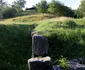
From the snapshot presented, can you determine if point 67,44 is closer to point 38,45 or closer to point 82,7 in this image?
point 38,45

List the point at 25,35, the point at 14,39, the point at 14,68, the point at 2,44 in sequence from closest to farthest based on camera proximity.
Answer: the point at 14,68
the point at 2,44
the point at 14,39
the point at 25,35

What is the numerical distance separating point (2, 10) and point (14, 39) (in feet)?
117

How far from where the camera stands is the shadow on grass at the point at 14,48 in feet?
39.8

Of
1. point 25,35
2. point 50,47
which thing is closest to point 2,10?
point 25,35

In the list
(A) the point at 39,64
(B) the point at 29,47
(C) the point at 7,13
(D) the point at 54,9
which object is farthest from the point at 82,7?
(A) the point at 39,64

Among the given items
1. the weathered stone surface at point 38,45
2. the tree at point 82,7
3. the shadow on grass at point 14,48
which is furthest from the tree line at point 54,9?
the weathered stone surface at point 38,45

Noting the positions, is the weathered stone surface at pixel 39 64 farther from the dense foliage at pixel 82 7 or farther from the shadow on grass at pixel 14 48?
the dense foliage at pixel 82 7

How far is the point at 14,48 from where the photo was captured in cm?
1407

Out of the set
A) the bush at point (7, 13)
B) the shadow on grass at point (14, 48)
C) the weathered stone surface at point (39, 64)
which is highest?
the weathered stone surface at point (39, 64)

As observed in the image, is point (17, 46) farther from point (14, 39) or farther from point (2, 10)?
point (2, 10)

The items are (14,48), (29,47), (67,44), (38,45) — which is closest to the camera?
(38,45)

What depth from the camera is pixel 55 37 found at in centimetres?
1429

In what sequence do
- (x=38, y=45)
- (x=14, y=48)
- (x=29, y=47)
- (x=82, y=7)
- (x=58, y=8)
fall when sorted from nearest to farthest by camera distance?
(x=38, y=45) → (x=14, y=48) → (x=29, y=47) → (x=58, y=8) → (x=82, y=7)

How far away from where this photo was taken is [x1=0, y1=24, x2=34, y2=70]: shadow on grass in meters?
12.1
